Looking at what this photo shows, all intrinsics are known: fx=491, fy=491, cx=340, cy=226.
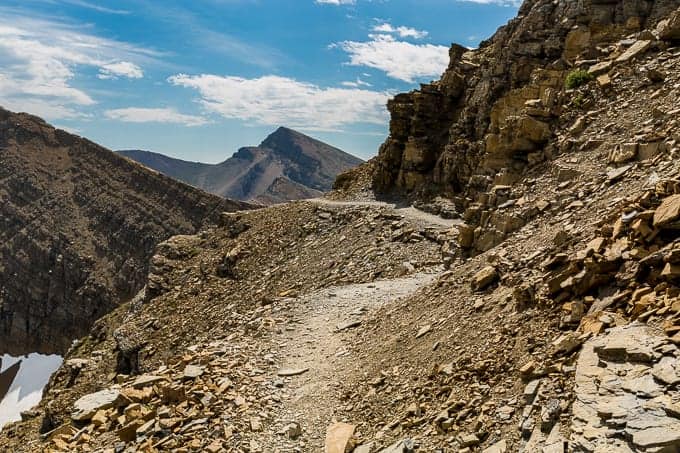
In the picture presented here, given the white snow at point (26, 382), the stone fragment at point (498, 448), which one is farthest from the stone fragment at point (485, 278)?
the white snow at point (26, 382)

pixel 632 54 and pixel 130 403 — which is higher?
pixel 632 54

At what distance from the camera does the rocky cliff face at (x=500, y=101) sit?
21.8 metres

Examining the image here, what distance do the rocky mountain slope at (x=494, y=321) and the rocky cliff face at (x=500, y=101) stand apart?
0.17 metres

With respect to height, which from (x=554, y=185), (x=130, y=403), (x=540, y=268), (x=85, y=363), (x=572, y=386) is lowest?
(x=85, y=363)

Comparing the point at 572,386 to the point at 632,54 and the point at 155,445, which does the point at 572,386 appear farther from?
the point at 632,54

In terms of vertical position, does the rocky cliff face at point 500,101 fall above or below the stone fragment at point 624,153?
above

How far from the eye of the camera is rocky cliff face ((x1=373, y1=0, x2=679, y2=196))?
21.8 m

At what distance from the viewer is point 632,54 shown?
1955cm

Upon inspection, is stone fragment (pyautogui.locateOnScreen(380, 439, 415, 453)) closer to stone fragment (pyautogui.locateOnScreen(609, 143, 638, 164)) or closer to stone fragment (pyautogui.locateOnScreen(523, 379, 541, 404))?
stone fragment (pyautogui.locateOnScreen(523, 379, 541, 404))

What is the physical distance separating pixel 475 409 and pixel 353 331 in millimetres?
8693

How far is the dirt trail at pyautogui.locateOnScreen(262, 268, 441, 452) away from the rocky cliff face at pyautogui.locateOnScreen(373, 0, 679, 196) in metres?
7.16

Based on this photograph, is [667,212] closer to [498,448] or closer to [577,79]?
[498,448]

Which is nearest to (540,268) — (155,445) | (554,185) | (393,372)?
(393,372)

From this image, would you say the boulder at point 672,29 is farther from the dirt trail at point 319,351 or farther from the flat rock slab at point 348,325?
the flat rock slab at point 348,325
